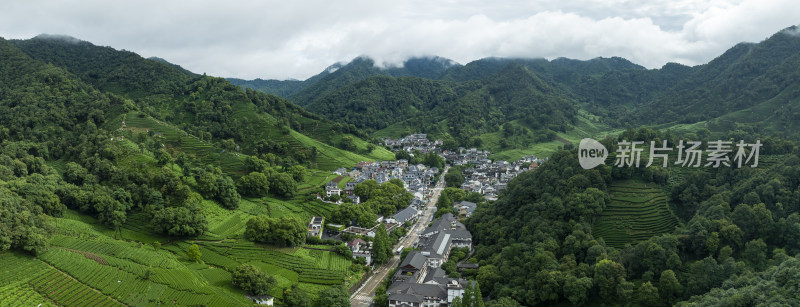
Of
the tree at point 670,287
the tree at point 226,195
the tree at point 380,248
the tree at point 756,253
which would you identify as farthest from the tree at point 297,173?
the tree at point 756,253

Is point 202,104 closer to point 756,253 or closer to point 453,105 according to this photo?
point 453,105

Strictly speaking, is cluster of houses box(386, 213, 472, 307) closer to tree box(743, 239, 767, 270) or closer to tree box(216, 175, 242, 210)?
tree box(743, 239, 767, 270)

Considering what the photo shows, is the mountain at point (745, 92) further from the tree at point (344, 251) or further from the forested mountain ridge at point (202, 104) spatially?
the tree at point (344, 251)

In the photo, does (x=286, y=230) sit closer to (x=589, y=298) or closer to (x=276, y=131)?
(x=589, y=298)

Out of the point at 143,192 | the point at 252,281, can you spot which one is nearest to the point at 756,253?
the point at 252,281

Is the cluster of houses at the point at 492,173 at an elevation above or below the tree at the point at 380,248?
above

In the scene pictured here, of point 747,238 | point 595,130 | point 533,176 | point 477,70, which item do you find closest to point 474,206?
point 533,176
